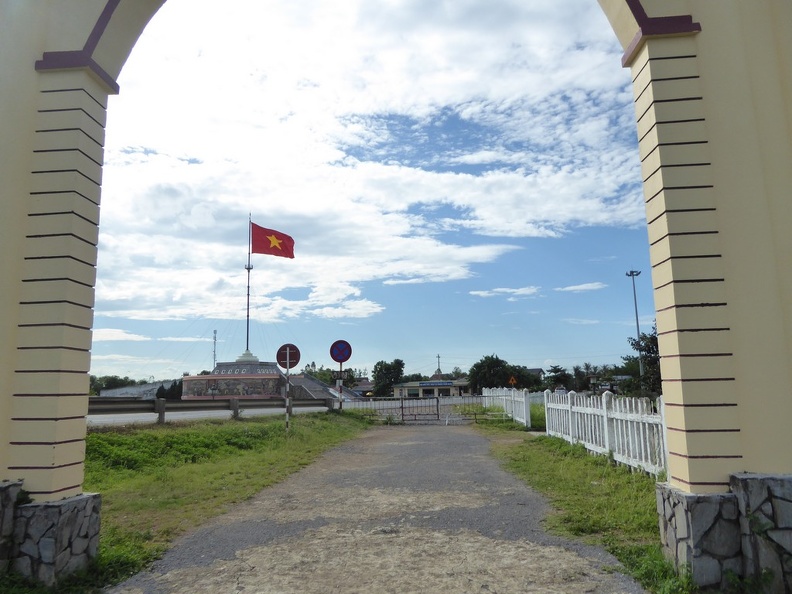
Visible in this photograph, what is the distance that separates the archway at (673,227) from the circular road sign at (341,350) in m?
12.1

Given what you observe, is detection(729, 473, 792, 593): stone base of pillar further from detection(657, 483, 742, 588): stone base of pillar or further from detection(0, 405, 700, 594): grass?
detection(0, 405, 700, 594): grass

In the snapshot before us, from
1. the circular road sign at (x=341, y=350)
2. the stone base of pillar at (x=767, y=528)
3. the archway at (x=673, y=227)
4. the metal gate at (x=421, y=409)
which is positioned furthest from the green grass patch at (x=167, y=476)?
the metal gate at (x=421, y=409)

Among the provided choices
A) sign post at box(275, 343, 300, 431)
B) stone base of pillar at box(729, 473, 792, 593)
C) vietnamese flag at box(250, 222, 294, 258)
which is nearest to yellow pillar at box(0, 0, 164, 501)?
stone base of pillar at box(729, 473, 792, 593)

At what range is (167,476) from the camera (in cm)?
864

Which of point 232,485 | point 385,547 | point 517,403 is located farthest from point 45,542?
point 517,403

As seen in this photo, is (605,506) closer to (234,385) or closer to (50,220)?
(50,220)

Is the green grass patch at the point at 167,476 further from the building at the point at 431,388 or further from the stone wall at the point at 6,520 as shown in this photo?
the building at the point at 431,388

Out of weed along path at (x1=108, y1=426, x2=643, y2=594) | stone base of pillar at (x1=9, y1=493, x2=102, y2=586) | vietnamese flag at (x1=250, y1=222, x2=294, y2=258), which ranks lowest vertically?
weed along path at (x1=108, y1=426, x2=643, y2=594)

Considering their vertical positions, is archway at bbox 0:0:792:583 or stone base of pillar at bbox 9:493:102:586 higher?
archway at bbox 0:0:792:583

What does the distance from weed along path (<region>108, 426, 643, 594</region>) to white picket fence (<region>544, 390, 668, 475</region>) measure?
69.0 inches

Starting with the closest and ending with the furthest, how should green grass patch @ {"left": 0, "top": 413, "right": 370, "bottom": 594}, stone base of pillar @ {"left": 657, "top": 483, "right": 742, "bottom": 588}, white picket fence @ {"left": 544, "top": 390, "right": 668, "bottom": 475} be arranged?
stone base of pillar @ {"left": 657, "top": 483, "right": 742, "bottom": 588} < green grass patch @ {"left": 0, "top": 413, "right": 370, "bottom": 594} < white picket fence @ {"left": 544, "top": 390, "right": 668, "bottom": 475}

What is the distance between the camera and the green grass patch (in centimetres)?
497

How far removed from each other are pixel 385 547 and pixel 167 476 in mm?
4867

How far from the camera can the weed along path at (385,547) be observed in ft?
14.0
